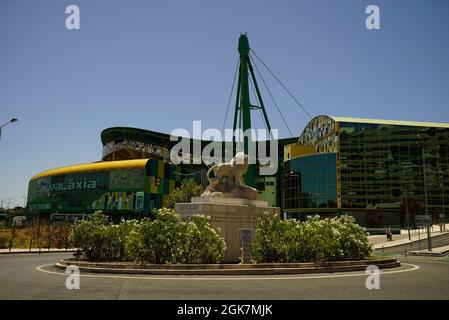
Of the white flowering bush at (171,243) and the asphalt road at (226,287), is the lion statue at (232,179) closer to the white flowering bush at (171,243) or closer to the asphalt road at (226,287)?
the white flowering bush at (171,243)

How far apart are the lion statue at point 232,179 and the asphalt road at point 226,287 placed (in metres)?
9.05

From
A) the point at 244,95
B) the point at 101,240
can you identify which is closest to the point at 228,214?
the point at 101,240

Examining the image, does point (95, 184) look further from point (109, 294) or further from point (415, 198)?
point (109, 294)

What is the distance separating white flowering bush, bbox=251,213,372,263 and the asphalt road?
2425 millimetres

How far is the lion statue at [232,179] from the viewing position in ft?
77.7

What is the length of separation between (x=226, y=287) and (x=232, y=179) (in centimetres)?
1210

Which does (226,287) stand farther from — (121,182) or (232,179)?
(121,182)

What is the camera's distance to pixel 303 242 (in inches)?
723

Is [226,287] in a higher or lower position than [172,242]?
lower

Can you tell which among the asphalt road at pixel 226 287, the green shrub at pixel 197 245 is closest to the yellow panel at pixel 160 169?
the green shrub at pixel 197 245

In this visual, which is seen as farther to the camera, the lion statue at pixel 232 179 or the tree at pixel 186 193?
the tree at pixel 186 193
